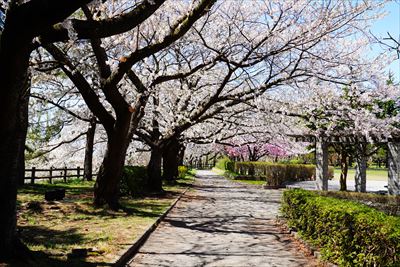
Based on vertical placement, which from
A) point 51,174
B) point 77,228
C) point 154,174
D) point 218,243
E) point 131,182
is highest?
point 154,174

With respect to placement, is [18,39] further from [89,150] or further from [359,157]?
[359,157]

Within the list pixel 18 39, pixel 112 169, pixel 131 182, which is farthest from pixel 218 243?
pixel 131 182

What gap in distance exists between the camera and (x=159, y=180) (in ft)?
70.2

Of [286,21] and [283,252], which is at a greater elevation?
[286,21]

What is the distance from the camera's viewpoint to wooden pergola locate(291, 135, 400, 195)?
20163 millimetres

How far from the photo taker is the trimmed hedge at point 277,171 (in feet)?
107

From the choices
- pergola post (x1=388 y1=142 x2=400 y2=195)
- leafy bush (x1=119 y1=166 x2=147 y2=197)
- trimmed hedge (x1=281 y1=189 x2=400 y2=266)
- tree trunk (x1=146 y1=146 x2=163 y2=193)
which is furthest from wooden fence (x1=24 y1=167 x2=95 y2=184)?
pergola post (x1=388 y1=142 x2=400 y2=195)

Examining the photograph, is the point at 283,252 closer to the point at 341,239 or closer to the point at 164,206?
the point at 341,239

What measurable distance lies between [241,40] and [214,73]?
7.13 m

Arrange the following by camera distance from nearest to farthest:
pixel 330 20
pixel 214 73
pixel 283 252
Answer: pixel 283 252 → pixel 330 20 → pixel 214 73

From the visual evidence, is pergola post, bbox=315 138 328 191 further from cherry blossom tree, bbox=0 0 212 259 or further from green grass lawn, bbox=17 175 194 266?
cherry blossom tree, bbox=0 0 212 259

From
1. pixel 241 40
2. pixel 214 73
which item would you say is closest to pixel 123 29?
pixel 241 40

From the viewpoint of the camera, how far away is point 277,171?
108 ft

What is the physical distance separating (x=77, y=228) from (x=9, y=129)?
4175 millimetres
